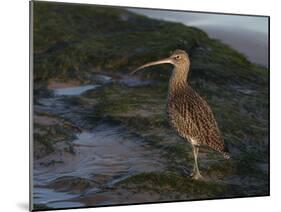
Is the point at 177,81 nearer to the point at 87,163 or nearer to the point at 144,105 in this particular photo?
the point at 144,105

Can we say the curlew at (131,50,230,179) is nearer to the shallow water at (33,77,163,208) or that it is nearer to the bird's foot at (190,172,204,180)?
the bird's foot at (190,172,204,180)

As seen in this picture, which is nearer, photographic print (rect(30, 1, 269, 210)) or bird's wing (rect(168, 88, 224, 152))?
photographic print (rect(30, 1, 269, 210))

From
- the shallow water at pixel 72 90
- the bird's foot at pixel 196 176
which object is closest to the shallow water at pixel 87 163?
the shallow water at pixel 72 90

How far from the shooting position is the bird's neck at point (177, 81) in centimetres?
539

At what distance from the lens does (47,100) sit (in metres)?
5.01

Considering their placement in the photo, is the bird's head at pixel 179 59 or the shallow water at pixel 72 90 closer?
the shallow water at pixel 72 90

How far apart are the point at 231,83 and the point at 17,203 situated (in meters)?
2.09

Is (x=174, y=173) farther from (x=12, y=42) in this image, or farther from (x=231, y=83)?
(x=12, y=42)

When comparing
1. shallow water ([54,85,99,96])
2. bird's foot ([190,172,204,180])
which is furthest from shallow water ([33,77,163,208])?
bird's foot ([190,172,204,180])

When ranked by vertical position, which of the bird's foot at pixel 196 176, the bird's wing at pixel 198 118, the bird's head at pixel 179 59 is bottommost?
the bird's foot at pixel 196 176

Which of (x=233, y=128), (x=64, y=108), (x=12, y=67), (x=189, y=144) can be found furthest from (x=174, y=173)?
(x=12, y=67)

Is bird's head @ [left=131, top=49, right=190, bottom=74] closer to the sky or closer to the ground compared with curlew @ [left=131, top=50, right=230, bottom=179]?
closer to the sky

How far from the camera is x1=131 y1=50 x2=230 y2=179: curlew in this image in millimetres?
5367

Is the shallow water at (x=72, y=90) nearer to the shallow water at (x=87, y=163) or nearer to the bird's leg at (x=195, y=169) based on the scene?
the shallow water at (x=87, y=163)
